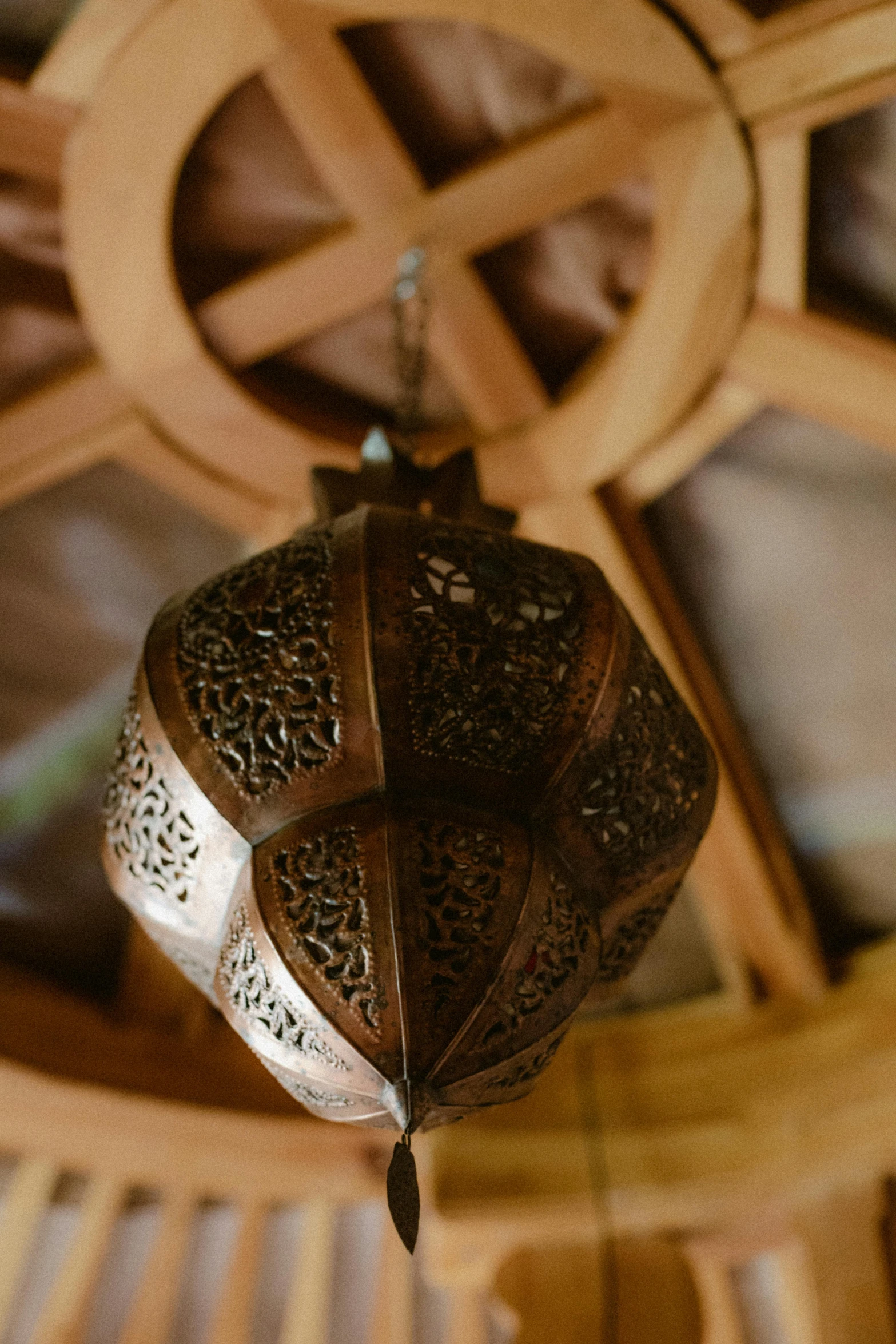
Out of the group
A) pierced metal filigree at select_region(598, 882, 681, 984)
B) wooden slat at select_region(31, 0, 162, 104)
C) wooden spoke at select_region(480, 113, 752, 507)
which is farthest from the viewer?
wooden spoke at select_region(480, 113, 752, 507)

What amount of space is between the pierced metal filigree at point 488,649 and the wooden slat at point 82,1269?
206 centimetres

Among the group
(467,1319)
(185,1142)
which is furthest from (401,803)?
(467,1319)

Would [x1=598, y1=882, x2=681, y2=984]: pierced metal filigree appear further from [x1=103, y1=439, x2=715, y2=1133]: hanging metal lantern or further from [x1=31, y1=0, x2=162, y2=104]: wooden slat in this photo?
[x1=31, y1=0, x2=162, y2=104]: wooden slat

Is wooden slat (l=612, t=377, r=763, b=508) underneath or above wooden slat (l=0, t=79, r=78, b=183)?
underneath

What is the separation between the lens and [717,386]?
2.51 metres

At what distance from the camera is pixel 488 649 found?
1583 millimetres

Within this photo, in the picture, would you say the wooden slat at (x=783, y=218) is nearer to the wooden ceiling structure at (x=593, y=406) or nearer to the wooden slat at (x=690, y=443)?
the wooden ceiling structure at (x=593, y=406)

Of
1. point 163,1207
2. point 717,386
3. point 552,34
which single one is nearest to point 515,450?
point 717,386

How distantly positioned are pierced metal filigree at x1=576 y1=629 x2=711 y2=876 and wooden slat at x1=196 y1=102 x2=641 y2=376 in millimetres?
1051

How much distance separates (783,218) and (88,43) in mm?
1324

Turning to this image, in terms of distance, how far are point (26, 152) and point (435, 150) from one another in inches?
31.4

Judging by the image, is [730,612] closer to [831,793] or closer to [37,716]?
[831,793]

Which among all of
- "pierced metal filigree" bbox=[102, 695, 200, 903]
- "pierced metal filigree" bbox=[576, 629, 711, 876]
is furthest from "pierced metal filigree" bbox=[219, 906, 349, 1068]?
"pierced metal filigree" bbox=[576, 629, 711, 876]

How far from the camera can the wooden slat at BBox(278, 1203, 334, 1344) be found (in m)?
2.91
